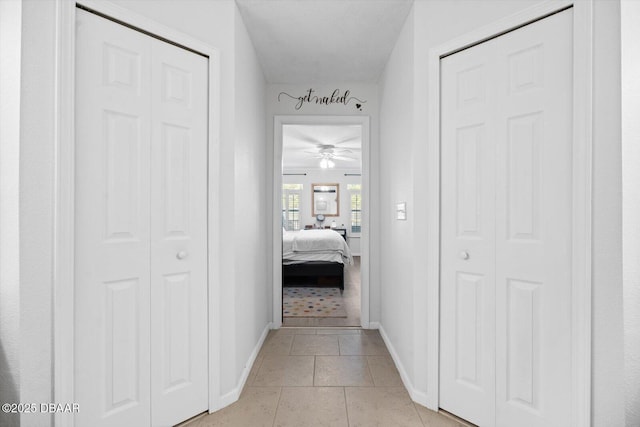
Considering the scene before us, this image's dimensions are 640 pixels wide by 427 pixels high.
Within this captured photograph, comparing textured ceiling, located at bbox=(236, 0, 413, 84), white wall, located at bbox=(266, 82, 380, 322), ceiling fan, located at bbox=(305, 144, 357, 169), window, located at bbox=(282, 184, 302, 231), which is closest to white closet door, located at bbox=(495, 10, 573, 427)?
textured ceiling, located at bbox=(236, 0, 413, 84)

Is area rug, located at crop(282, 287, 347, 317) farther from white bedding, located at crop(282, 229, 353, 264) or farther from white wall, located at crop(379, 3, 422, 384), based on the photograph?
white wall, located at crop(379, 3, 422, 384)

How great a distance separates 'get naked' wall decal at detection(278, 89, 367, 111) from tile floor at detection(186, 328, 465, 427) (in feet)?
7.94

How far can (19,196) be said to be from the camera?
1236 mm

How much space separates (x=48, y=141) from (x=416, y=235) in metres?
1.93

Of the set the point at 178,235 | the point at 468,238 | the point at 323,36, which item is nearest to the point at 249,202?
the point at 178,235

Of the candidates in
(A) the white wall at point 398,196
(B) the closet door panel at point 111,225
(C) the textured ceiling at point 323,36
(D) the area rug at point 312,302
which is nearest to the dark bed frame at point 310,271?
(D) the area rug at point 312,302

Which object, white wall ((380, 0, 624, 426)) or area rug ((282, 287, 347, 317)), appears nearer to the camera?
white wall ((380, 0, 624, 426))

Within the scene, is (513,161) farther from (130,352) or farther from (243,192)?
(130,352)

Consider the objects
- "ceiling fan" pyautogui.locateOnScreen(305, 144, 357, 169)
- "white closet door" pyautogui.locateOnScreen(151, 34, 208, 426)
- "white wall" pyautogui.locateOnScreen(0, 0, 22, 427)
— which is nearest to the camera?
"white wall" pyautogui.locateOnScreen(0, 0, 22, 427)

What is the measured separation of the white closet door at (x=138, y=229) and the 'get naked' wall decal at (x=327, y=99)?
155 centimetres

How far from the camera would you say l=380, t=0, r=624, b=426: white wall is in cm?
131

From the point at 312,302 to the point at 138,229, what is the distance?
291 centimetres

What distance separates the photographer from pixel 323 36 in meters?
2.42

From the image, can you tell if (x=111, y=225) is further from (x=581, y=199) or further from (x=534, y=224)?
(x=581, y=199)
